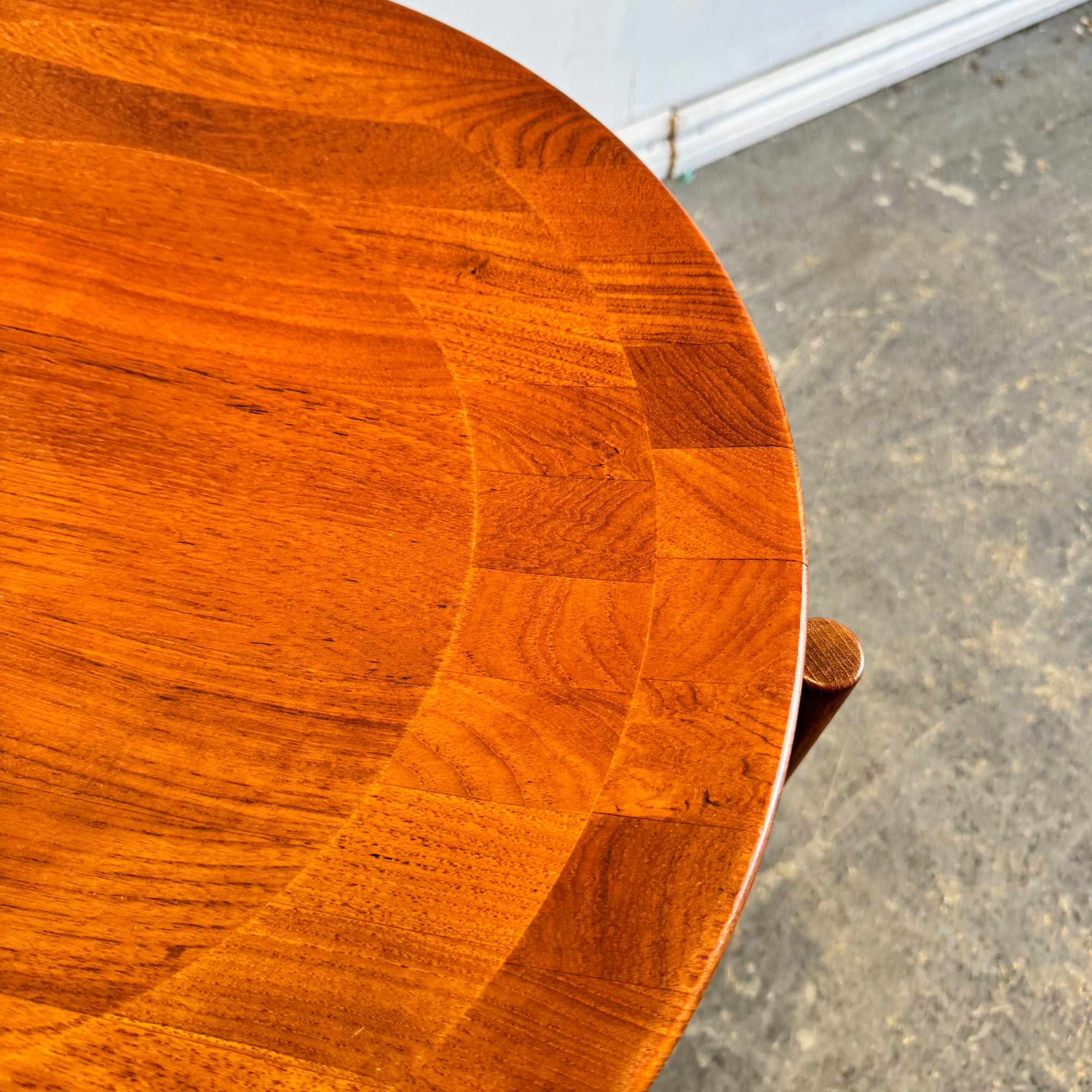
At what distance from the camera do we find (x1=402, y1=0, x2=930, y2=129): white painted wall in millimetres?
1213

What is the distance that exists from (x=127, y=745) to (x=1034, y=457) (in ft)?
3.84

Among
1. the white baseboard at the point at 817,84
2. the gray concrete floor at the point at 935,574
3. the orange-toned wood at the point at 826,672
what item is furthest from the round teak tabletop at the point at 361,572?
the white baseboard at the point at 817,84

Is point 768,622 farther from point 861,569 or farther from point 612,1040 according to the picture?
point 861,569

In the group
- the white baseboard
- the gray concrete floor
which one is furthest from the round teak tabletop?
the white baseboard

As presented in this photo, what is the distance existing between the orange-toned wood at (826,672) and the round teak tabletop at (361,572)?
0.08m

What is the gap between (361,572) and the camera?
44 centimetres

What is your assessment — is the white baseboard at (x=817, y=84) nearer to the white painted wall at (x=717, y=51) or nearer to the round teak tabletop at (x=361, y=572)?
the white painted wall at (x=717, y=51)

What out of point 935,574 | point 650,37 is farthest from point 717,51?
point 935,574

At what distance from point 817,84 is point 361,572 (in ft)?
4.65

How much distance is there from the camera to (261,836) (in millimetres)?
371

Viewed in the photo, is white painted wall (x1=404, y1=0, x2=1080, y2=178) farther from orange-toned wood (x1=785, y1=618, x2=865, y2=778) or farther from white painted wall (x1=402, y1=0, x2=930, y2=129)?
orange-toned wood (x1=785, y1=618, x2=865, y2=778)

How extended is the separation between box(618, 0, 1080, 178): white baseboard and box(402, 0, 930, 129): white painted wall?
2 cm

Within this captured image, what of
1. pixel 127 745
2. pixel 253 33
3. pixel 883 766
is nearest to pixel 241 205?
pixel 253 33

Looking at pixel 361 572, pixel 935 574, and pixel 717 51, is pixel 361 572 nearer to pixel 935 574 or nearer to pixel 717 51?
pixel 935 574
